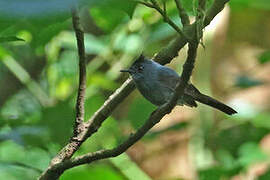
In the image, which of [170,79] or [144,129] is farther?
[170,79]

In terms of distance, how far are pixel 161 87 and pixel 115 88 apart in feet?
3.34

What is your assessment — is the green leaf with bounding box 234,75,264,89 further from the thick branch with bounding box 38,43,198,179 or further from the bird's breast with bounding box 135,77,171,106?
the thick branch with bounding box 38,43,198,179

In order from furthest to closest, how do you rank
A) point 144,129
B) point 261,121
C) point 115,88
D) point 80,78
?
point 115,88 < point 261,121 < point 80,78 < point 144,129

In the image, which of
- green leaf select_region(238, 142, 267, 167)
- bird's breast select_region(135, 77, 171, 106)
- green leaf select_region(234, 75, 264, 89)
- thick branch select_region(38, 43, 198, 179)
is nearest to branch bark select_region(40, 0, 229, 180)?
thick branch select_region(38, 43, 198, 179)

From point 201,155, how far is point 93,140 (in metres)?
0.81

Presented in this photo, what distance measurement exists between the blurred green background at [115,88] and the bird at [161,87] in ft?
0.60

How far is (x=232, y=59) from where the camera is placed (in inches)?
173

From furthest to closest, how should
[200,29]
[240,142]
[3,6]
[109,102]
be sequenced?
1. [240,142]
2. [109,102]
3. [200,29]
4. [3,6]

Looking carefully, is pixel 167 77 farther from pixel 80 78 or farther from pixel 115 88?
pixel 115 88

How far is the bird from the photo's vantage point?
62.5 inches

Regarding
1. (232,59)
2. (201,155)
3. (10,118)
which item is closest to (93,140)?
(10,118)

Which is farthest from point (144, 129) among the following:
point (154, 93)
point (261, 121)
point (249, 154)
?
point (261, 121)

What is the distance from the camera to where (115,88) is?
8.73 feet

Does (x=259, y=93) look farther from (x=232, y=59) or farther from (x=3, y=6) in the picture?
(x=3, y=6)
